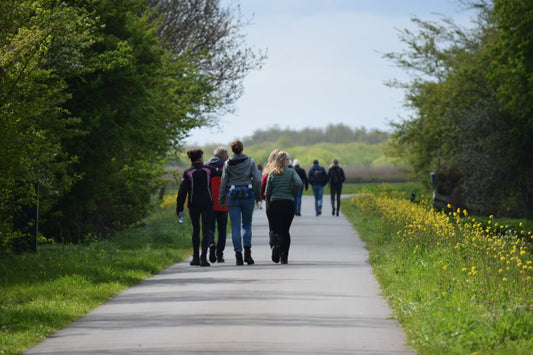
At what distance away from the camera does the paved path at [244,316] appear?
8.27 meters

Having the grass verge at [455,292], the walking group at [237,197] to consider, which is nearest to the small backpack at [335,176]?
the grass verge at [455,292]

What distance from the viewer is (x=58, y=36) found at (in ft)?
51.7

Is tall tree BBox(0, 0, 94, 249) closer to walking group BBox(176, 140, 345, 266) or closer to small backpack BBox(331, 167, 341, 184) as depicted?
walking group BBox(176, 140, 345, 266)

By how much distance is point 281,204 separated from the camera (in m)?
16.4

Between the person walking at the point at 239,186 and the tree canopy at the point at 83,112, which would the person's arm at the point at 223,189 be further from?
the tree canopy at the point at 83,112

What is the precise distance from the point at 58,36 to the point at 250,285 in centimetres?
564

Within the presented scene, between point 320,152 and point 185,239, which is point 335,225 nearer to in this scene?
point 185,239

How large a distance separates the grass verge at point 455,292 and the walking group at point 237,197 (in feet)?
5.63

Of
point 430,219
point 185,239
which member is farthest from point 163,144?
point 430,219

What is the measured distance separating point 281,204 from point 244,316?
21.4ft

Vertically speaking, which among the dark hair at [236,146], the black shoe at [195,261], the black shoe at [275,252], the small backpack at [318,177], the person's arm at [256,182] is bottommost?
the black shoe at [195,261]

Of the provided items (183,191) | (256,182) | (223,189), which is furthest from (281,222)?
(183,191)

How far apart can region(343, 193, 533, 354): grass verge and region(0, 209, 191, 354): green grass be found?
11.5 feet

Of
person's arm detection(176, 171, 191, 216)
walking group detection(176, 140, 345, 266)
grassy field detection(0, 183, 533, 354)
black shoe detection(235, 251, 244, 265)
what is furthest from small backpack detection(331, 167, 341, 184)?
person's arm detection(176, 171, 191, 216)
